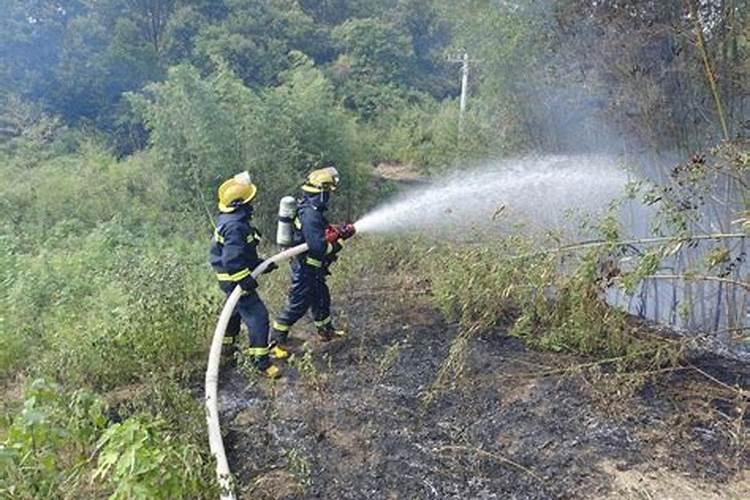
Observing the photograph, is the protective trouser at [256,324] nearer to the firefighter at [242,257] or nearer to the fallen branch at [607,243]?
the firefighter at [242,257]

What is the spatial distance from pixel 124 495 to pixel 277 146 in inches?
288

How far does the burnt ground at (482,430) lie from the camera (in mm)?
3455

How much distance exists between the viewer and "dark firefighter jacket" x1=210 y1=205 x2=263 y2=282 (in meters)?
4.43

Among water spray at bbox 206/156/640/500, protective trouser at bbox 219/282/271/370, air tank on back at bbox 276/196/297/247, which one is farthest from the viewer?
water spray at bbox 206/156/640/500

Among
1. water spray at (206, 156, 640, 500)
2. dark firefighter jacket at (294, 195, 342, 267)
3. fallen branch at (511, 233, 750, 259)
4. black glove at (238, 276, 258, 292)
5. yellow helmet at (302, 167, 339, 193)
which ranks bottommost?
water spray at (206, 156, 640, 500)

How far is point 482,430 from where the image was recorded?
13.1ft

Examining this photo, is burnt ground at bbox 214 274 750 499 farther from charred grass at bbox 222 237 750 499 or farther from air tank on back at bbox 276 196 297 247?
air tank on back at bbox 276 196 297 247


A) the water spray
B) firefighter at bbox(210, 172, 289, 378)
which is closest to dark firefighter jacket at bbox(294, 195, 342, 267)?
firefighter at bbox(210, 172, 289, 378)

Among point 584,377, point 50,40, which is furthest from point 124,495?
point 50,40

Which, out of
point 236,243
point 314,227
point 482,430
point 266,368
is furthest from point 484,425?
point 236,243

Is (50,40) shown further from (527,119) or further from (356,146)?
(527,119)

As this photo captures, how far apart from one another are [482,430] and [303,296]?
183 cm

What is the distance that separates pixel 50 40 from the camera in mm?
16078

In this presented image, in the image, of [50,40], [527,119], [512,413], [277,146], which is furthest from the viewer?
[50,40]
